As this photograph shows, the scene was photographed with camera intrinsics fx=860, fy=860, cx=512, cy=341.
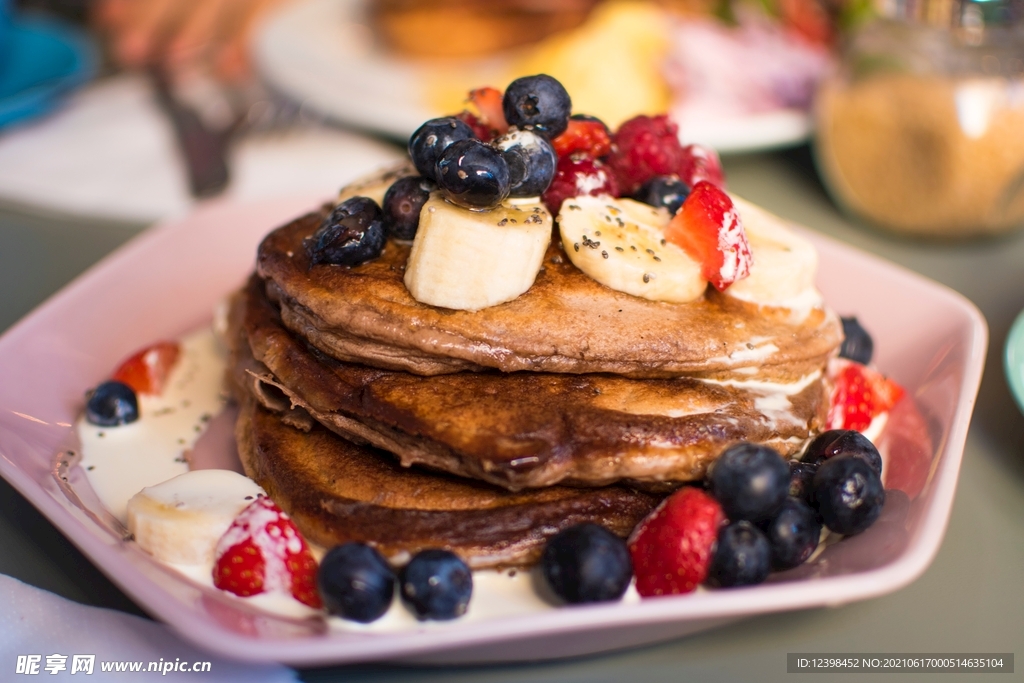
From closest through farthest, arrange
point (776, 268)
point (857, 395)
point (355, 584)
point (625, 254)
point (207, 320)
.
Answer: point (355, 584) → point (625, 254) → point (776, 268) → point (857, 395) → point (207, 320)

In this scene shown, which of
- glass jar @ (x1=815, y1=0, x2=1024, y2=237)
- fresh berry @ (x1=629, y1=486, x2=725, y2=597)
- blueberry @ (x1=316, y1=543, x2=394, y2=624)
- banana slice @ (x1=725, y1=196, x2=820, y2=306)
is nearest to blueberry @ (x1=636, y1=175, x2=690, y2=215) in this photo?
banana slice @ (x1=725, y1=196, x2=820, y2=306)

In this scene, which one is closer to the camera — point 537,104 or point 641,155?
point 537,104

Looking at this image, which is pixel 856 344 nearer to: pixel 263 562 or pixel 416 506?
pixel 416 506

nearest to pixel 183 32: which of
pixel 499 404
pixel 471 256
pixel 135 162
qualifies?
pixel 135 162

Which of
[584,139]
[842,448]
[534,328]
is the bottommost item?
[842,448]

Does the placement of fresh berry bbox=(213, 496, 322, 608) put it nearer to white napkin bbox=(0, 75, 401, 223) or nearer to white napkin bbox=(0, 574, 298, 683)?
white napkin bbox=(0, 574, 298, 683)
